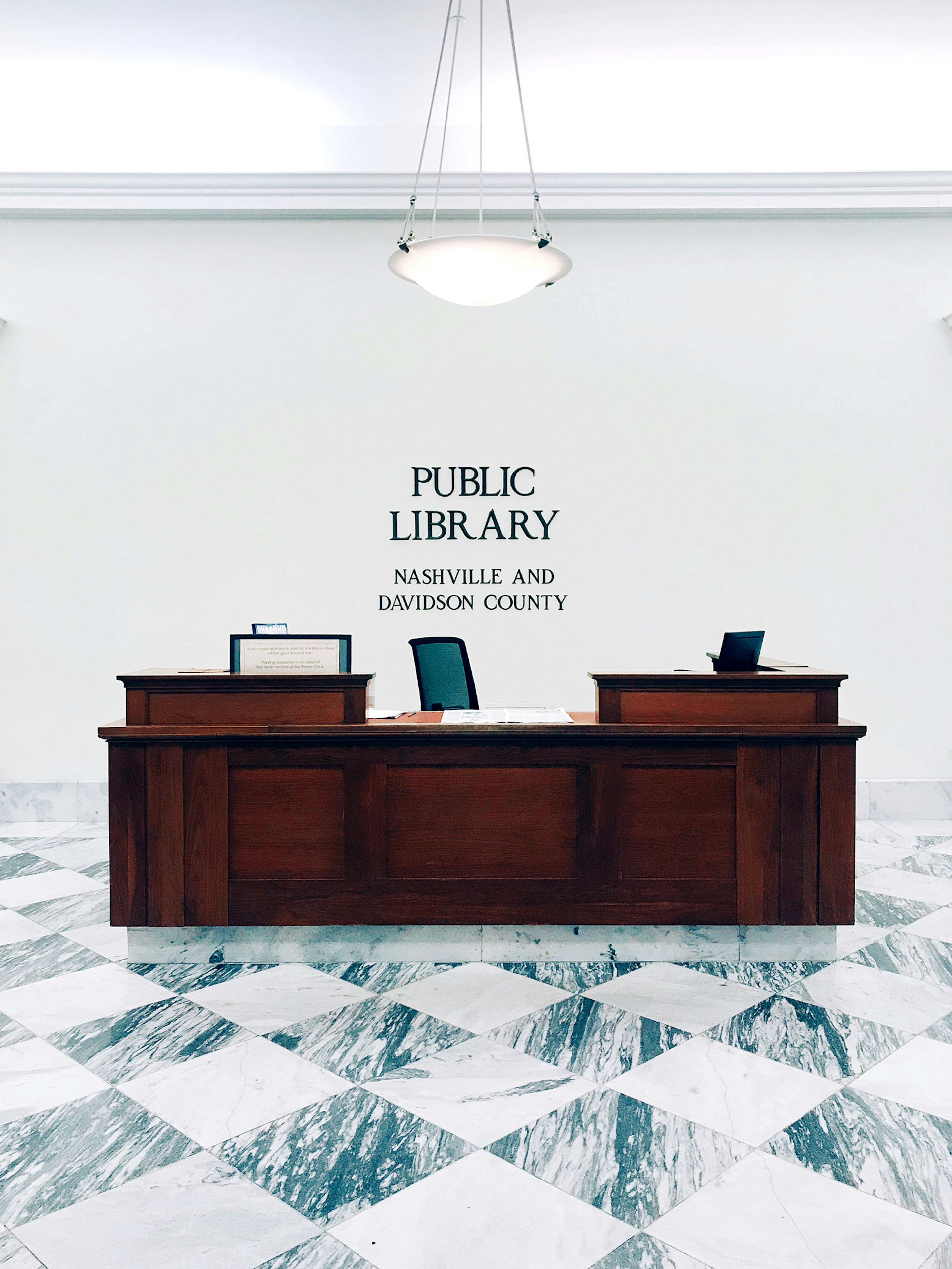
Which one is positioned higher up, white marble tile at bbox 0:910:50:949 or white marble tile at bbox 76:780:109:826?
white marble tile at bbox 76:780:109:826

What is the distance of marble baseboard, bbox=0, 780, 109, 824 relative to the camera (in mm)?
5543

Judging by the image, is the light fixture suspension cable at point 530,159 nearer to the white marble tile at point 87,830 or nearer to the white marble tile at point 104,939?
the white marble tile at point 104,939

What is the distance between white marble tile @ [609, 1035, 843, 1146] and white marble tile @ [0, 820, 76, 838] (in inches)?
165

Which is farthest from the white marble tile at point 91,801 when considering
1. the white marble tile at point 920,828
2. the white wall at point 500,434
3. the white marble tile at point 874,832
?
the white marble tile at point 920,828

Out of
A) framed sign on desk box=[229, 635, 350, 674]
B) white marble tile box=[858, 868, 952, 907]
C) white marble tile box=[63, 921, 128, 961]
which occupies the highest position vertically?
framed sign on desk box=[229, 635, 350, 674]

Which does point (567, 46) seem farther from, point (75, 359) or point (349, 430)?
point (75, 359)

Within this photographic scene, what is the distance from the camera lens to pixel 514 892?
128 inches

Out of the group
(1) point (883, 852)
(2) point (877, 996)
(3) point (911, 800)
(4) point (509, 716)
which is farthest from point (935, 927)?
(4) point (509, 716)

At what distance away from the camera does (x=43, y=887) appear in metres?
4.27

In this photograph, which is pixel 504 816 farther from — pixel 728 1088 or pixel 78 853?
pixel 78 853

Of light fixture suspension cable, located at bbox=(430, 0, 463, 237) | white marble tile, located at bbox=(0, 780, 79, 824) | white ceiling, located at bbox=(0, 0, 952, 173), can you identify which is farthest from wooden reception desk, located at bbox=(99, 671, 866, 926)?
white ceiling, located at bbox=(0, 0, 952, 173)

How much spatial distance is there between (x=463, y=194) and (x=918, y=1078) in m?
5.27

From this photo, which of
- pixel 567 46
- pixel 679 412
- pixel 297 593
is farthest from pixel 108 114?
pixel 679 412

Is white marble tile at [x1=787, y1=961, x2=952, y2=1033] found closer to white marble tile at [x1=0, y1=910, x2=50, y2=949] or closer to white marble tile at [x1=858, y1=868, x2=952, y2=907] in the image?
white marble tile at [x1=0, y1=910, x2=50, y2=949]
